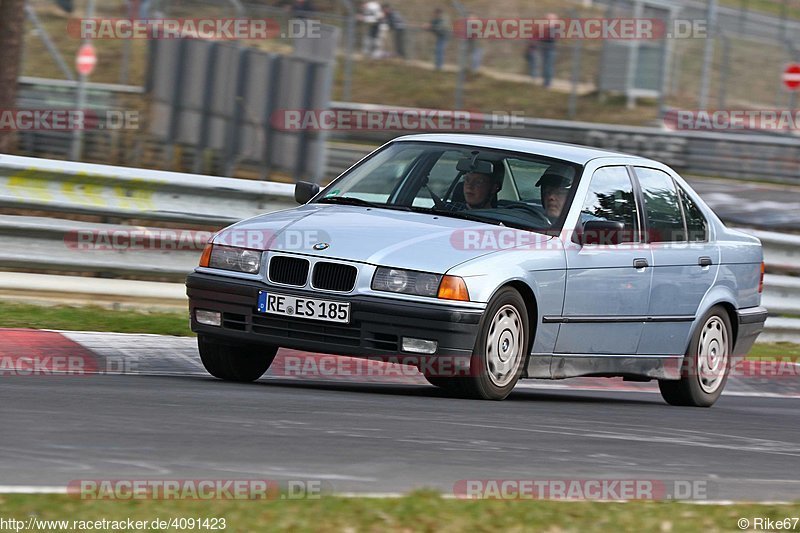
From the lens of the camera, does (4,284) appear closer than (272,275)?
No

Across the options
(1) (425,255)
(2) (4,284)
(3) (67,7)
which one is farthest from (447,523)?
(3) (67,7)

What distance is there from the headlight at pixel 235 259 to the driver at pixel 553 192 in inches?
70.5

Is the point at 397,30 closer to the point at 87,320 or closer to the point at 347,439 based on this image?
the point at 87,320

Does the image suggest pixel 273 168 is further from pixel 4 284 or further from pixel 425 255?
pixel 425 255

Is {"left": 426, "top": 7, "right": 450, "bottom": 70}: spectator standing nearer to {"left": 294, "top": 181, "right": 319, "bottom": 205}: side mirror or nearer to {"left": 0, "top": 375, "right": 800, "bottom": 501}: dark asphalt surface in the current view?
{"left": 294, "top": 181, "right": 319, "bottom": 205}: side mirror

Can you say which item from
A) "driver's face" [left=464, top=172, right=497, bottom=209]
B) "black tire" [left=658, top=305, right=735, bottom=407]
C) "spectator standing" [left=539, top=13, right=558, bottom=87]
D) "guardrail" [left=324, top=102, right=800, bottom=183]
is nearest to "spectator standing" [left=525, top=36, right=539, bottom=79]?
"spectator standing" [left=539, top=13, right=558, bottom=87]

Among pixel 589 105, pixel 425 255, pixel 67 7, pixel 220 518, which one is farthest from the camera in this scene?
pixel 67 7

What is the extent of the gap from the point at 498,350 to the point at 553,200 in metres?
1.17

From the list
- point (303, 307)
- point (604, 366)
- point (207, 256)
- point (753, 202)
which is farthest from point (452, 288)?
point (753, 202)

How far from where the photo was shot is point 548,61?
3000cm

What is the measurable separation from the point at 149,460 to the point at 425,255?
2.72 meters

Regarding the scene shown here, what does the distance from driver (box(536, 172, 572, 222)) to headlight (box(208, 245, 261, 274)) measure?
1.79m

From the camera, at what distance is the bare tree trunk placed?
55.6 ft

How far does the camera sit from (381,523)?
468cm
